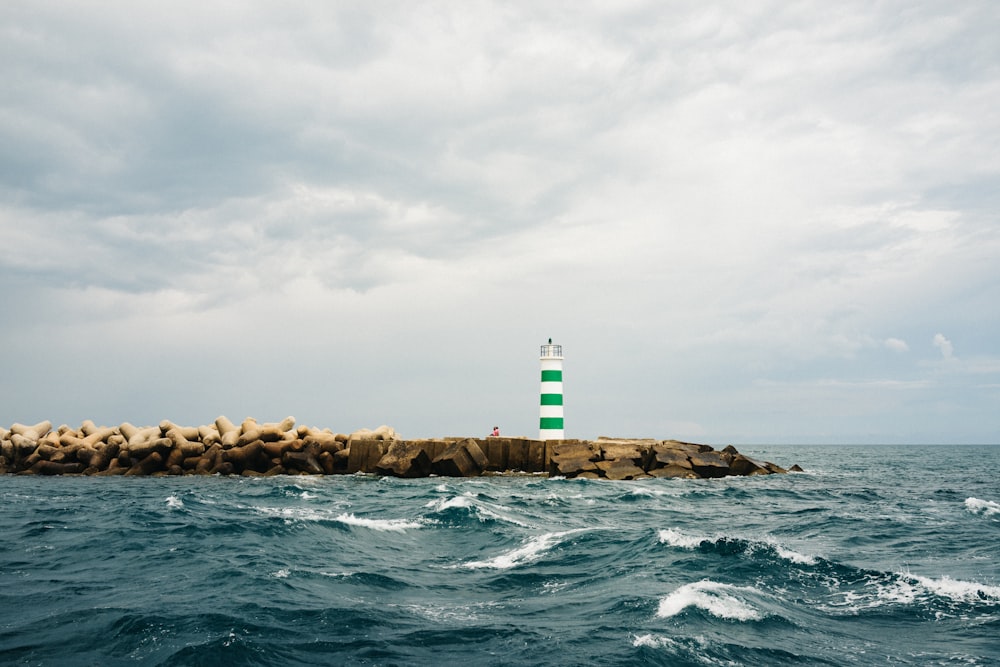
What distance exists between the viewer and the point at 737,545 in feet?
36.4

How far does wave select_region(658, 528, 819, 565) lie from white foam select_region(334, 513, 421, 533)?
467 centimetres

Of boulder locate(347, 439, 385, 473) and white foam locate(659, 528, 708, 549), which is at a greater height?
boulder locate(347, 439, 385, 473)

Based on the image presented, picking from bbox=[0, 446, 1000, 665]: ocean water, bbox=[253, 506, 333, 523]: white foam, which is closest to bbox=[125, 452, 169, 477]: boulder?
bbox=[0, 446, 1000, 665]: ocean water

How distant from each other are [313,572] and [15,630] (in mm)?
3471

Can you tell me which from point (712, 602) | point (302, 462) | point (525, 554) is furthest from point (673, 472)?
point (712, 602)

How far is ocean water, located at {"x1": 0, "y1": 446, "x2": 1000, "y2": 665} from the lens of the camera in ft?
21.5

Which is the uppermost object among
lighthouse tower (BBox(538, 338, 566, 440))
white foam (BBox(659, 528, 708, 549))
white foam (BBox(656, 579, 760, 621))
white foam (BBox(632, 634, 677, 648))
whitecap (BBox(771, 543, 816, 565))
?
lighthouse tower (BBox(538, 338, 566, 440))

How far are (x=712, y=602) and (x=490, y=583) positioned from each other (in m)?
2.73

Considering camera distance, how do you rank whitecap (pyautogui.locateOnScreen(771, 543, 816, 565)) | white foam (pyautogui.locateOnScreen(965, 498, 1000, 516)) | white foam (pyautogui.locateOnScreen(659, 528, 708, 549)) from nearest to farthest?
whitecap (pyautogui.locateOnScreen(771, 543, 816, 565)) < white foam (pyautogui.locateOnScreen(659, 528, 708, 549)) < white foam (pyautogui.locateOnScreen(965, 498, 1000, 516))

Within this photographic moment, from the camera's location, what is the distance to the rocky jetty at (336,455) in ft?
84.4

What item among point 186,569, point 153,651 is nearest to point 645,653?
point 153,651

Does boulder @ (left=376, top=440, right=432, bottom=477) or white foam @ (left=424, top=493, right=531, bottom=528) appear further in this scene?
boulder @ (left=376, top=440, right=432, bottom=477)

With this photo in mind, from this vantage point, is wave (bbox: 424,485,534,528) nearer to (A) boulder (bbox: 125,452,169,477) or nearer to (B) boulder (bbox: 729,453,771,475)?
(A) boulder (bbox: 125,452,169,477)

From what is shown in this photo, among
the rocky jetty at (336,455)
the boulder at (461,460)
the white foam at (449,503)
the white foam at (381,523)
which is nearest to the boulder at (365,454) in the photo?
the rocky jetty at (336,455)
